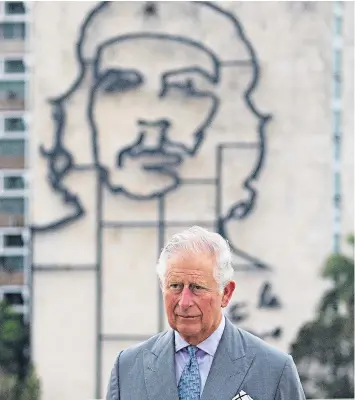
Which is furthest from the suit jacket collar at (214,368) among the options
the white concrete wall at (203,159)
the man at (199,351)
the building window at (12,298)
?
the building window at (12,298)

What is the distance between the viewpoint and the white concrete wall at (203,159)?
382 inches

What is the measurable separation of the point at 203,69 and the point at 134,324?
7.40 feet

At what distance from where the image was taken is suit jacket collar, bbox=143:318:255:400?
1.24 m

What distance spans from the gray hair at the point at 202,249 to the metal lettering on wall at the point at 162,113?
8.25 meters

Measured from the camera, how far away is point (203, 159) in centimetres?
977

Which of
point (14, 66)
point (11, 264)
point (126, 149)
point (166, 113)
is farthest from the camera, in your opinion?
point (11, 264)

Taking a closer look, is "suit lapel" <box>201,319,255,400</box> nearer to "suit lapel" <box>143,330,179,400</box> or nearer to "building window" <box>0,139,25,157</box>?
"suit lapel" <box>143,330,179,400</box>

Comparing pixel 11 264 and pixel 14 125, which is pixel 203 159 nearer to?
pixel 14 125

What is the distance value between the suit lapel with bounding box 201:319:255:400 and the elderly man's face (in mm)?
49

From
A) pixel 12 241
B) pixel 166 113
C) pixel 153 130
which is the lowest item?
pixel 12 241

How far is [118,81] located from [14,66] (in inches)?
175

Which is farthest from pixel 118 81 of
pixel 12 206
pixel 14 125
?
pixel 12 206

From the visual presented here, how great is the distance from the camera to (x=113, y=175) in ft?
32.1

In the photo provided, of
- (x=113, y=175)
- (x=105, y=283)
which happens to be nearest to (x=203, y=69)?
(x=113, y=175)
